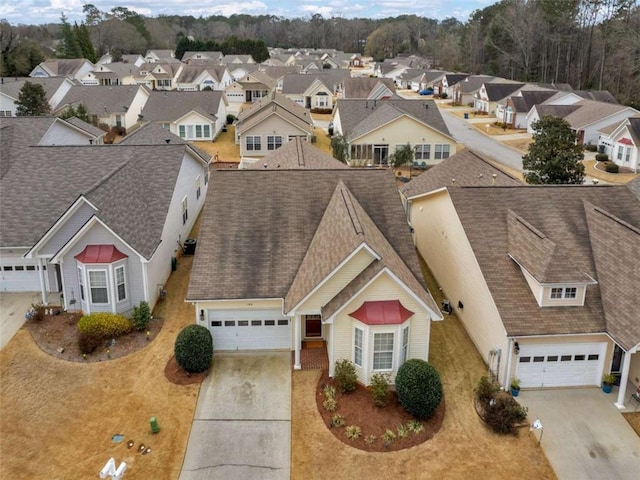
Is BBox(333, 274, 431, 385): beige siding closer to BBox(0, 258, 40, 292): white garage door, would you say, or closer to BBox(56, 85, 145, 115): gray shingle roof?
BBox(0, 258, 40, 292): white garage door

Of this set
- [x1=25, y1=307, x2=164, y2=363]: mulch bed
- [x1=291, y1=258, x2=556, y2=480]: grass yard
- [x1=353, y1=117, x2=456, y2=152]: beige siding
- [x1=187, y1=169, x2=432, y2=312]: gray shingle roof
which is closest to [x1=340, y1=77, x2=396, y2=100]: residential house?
[x1=353, y1=117, x2=456, y2=152]: beige siding

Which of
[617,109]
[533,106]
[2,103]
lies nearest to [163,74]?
[2,103]

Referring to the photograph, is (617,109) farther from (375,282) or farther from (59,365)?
(59,365)

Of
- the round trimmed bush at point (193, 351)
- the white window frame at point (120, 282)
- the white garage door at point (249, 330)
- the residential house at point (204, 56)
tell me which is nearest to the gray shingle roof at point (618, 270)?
the white garage door at point (249, 330)

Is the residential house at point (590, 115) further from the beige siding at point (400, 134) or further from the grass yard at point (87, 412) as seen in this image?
the grass yard at point (87, 412)

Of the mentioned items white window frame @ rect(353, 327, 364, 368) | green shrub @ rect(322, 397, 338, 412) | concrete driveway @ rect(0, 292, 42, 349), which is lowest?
green shrub @ rect(322, 397, 338, 412)

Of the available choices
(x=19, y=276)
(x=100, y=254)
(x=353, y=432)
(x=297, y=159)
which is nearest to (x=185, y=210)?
(x=297, y=159)

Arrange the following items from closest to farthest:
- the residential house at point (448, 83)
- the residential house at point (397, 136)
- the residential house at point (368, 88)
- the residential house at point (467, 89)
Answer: the residential house at point (397, 136) < the residential house at point (368, 88) < the residential house at point (467, 89) < the residential house at point (448, 83)

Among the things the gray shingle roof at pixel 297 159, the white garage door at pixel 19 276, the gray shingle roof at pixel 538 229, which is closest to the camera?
the gray shingle roof at pixel 538 229
